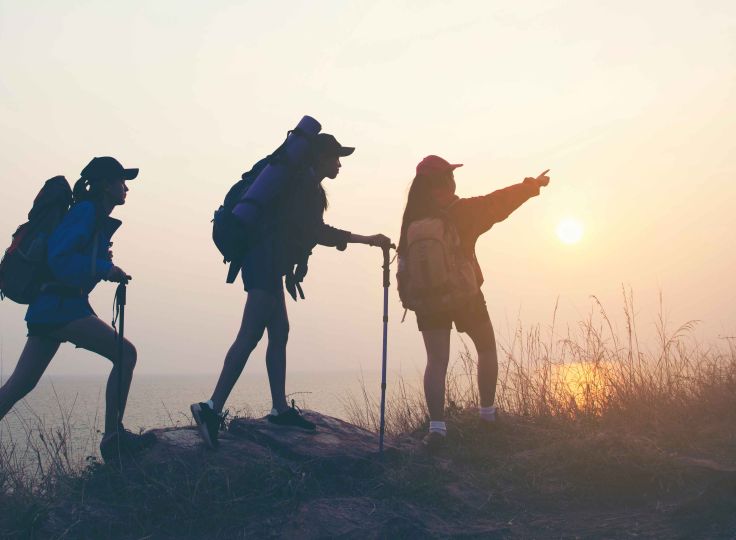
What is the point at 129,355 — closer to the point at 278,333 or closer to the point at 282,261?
the point at 278,333

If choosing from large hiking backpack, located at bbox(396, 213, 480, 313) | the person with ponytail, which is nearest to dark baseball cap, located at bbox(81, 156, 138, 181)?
the person with ponytail

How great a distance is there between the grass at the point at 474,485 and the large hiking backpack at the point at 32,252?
1.35 meters

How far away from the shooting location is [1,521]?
167 inches

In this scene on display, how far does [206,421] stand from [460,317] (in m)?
2.35

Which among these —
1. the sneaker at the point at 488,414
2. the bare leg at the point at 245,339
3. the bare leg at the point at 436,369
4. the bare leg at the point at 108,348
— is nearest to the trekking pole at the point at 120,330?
the bare leg at the point at 108,348

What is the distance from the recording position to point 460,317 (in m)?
5.98

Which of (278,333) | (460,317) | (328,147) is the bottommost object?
(278,333)

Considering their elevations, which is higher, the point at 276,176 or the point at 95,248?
the point at 276,176

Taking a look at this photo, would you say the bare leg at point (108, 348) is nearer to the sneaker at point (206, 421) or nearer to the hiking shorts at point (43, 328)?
the hiking shorts at point (43, 328)

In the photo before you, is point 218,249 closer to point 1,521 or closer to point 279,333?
point 279,333

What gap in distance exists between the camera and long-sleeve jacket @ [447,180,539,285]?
232 inches

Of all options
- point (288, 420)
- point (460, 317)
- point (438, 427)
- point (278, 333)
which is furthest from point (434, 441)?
point (278, 333)

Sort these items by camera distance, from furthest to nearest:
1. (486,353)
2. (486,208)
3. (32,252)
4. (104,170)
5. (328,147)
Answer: (486,353) < (486,208) < (328,147) < (104,170) < (32,252)

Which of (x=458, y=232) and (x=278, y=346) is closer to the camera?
(x=278, y=346)
